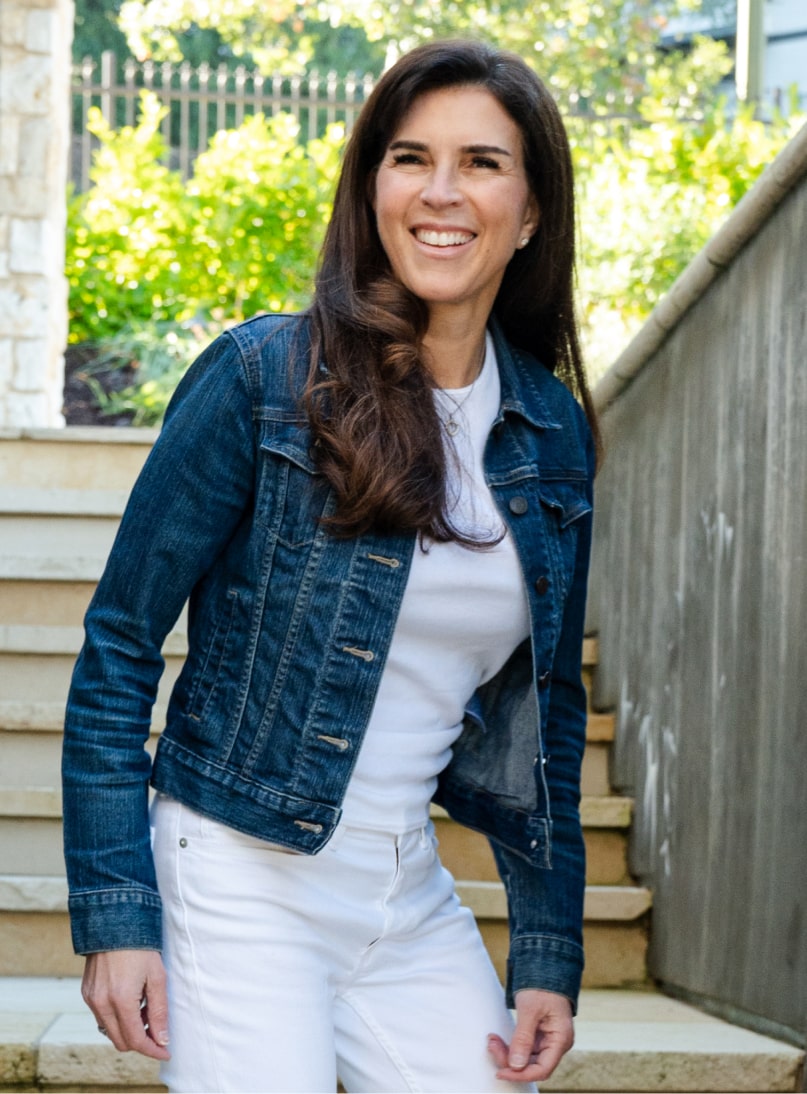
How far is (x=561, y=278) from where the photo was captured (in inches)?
78.0

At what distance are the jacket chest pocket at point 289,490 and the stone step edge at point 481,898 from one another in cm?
191

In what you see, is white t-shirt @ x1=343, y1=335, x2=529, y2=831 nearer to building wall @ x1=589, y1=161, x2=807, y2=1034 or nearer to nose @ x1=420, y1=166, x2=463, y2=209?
nose @ x1=420, y1=166, x2=463, y2=209

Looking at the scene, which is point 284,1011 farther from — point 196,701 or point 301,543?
point 301,543

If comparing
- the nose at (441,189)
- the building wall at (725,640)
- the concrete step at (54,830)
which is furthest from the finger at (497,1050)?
the concrete step at (54,830)

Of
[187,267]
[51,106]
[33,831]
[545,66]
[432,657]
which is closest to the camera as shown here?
[432,657]

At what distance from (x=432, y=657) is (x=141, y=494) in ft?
1.24

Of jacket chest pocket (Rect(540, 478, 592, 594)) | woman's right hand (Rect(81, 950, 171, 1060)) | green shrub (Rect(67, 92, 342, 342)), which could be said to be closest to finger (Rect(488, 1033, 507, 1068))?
woman's right hand (Rect(81, 950, 171, 1060))

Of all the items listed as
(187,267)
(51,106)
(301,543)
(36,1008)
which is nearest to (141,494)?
(301,543)

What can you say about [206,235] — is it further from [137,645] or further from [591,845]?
[137,645]

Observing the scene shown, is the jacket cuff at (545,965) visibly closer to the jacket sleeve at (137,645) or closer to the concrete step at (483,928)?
the jacket sleeve at (137,645)

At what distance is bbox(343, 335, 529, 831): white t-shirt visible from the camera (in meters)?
1.66

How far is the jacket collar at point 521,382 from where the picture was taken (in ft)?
6.10

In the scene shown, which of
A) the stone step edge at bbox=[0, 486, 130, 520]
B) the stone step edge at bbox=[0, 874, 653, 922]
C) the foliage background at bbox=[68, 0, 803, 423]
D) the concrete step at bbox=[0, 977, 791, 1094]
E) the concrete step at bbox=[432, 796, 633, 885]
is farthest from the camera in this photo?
the foliage background at bbox=[68, 0, 803, 423]

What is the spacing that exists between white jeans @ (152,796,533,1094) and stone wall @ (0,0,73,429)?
5428mm
